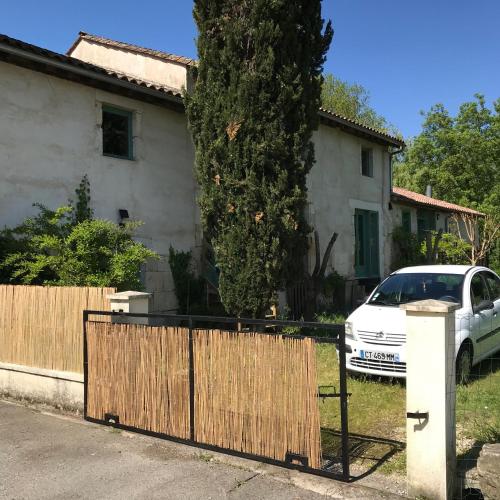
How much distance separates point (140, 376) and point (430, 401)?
9.26 ft

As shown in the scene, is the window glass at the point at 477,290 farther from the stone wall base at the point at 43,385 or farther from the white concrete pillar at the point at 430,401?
the stone wall base at the point at 43,385

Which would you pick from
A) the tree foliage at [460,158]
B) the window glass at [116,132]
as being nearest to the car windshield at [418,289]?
the window glass at [116,132]

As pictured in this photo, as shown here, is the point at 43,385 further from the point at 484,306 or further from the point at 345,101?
the point at 345,101

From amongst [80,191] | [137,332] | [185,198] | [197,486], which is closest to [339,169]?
[185,198]

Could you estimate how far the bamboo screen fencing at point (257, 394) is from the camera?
13.2ft

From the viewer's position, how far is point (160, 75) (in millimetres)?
12727

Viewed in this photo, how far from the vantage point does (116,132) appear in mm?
10875

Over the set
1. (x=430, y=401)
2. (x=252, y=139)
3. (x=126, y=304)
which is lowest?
(x=430, y=401)

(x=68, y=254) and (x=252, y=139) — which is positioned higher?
(x=252, y=139)

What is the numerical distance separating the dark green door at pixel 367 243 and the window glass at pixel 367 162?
4.40ft

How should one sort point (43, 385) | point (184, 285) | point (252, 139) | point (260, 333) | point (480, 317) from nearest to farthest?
point (260, 333) < point (43, 385) < point (480, 317) < point (252, 139) < point (184, 285)

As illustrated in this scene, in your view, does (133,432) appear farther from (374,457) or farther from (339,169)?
(339,169)

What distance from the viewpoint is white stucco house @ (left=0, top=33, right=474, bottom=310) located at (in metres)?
9.05

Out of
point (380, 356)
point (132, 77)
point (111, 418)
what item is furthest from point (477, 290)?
point (132, 77)
